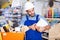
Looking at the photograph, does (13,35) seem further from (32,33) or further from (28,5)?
(28,5)

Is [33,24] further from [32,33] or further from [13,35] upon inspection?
[13,35]

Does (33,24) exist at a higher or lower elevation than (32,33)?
higher

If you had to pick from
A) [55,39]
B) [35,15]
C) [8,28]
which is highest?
[35,15]

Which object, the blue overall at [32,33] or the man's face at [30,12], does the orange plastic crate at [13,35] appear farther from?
the man's face at [30,12]

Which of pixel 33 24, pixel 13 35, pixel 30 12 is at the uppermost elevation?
pixel 30 12

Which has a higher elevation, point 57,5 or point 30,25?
point 57,5

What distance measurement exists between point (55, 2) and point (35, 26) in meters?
0.35

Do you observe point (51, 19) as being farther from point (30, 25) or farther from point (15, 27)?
point (15, 27)

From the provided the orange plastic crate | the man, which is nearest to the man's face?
the man

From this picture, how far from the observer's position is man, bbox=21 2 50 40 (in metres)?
1.76

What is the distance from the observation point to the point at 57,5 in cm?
175

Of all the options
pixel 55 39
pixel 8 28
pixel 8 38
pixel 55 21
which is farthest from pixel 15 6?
pixel 55 39

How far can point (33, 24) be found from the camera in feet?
5.80

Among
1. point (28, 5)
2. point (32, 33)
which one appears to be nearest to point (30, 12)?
point (28, 5)
